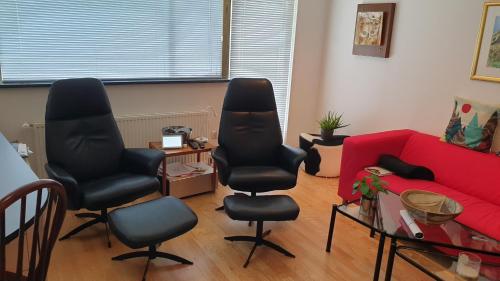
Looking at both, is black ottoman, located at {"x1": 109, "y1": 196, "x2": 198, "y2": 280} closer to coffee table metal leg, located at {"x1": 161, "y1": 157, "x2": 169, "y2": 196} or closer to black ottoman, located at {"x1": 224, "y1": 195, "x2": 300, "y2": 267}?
black ottoman, located at {"x1": 224, "y1": 195, "x2": 300, "y2": 267}

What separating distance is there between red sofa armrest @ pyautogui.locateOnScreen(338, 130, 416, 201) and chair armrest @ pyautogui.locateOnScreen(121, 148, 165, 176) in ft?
4.91

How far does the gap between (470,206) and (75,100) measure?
279 centimetres

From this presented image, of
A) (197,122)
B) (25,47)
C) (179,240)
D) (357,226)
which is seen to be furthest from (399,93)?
(25,47)

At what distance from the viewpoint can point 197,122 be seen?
12.4 feet

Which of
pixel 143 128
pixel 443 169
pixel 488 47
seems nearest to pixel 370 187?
pixel 443 169

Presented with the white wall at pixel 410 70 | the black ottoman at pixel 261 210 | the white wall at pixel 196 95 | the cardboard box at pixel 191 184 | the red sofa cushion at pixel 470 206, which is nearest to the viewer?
the red sofa cushion at pixel 470 206

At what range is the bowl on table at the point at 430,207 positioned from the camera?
2124 millimetres

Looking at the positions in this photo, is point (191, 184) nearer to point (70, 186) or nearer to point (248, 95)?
point (248, 95)

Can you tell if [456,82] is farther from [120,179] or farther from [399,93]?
[120,179]

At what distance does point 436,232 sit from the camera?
212 centimetres

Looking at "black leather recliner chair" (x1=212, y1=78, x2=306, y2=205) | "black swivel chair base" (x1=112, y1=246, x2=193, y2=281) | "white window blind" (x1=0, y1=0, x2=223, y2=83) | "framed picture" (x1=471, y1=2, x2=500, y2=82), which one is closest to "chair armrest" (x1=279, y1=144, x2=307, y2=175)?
"black leather recliner chair" (x1=212, y1=78, x2=306, y2=205)

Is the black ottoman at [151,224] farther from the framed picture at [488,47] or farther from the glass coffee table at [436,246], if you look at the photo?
the framed picture at [488,47]

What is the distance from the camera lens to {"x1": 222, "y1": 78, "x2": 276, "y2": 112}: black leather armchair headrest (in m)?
3.13

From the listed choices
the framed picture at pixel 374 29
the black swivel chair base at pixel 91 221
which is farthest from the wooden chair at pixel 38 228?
the framed picture at pixel 374 29
